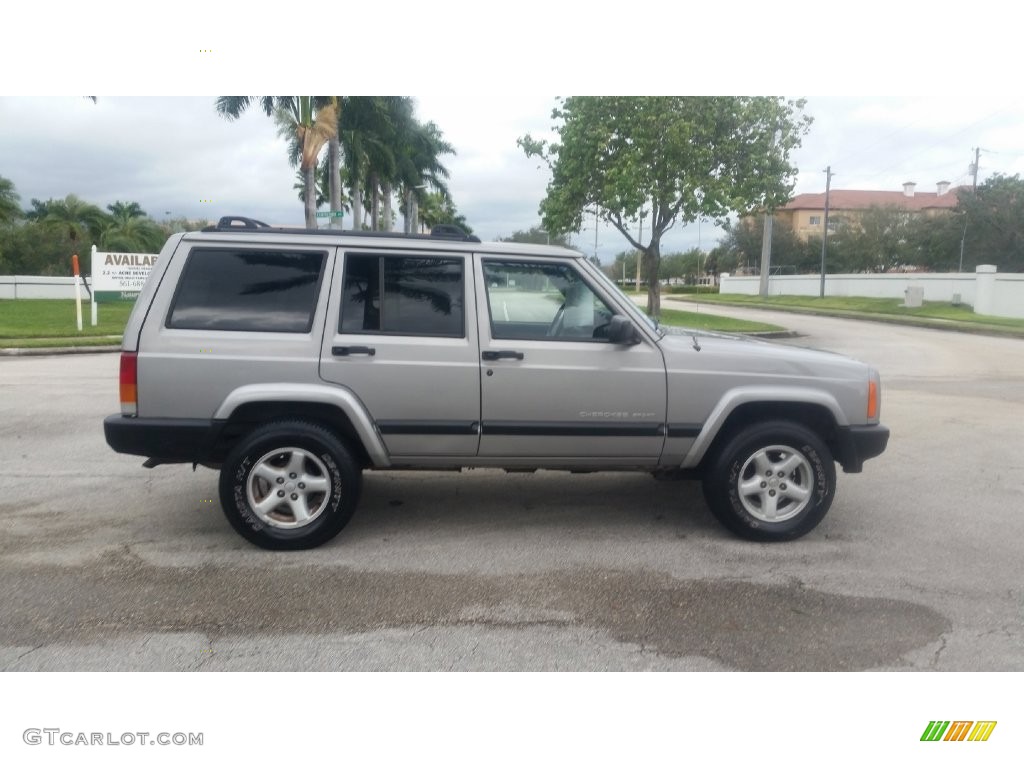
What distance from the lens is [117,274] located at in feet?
74.9

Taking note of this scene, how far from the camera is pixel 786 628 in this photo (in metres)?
3.88

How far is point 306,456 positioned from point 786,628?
2.76 metres

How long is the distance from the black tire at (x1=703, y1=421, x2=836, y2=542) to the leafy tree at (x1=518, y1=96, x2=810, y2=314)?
1881 cm

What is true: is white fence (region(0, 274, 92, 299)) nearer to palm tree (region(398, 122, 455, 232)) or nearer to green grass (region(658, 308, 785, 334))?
palm tree (region(398, 122, 455, 232))

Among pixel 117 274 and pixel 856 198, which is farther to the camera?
pixel 856 198

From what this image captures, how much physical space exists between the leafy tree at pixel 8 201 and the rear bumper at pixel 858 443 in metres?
44.6

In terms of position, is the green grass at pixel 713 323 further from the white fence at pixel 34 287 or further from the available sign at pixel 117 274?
the white fence at pixel 34 287

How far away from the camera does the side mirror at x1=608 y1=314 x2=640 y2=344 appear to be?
4.81 metres

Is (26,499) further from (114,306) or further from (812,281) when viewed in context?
(812,281)

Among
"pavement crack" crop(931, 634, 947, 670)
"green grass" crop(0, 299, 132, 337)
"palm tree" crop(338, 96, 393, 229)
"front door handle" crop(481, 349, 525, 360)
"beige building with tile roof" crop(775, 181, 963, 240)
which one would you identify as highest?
"beige building with tile roof" crop(775, 181, 963, 240)

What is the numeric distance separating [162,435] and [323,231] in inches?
59.8

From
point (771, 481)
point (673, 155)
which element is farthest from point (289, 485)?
point (673, 155)

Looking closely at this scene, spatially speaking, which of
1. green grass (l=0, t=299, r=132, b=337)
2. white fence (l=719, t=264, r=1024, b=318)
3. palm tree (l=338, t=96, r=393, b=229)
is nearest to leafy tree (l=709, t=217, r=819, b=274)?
white fence (l=719, t=264, r=1024, b=318)
